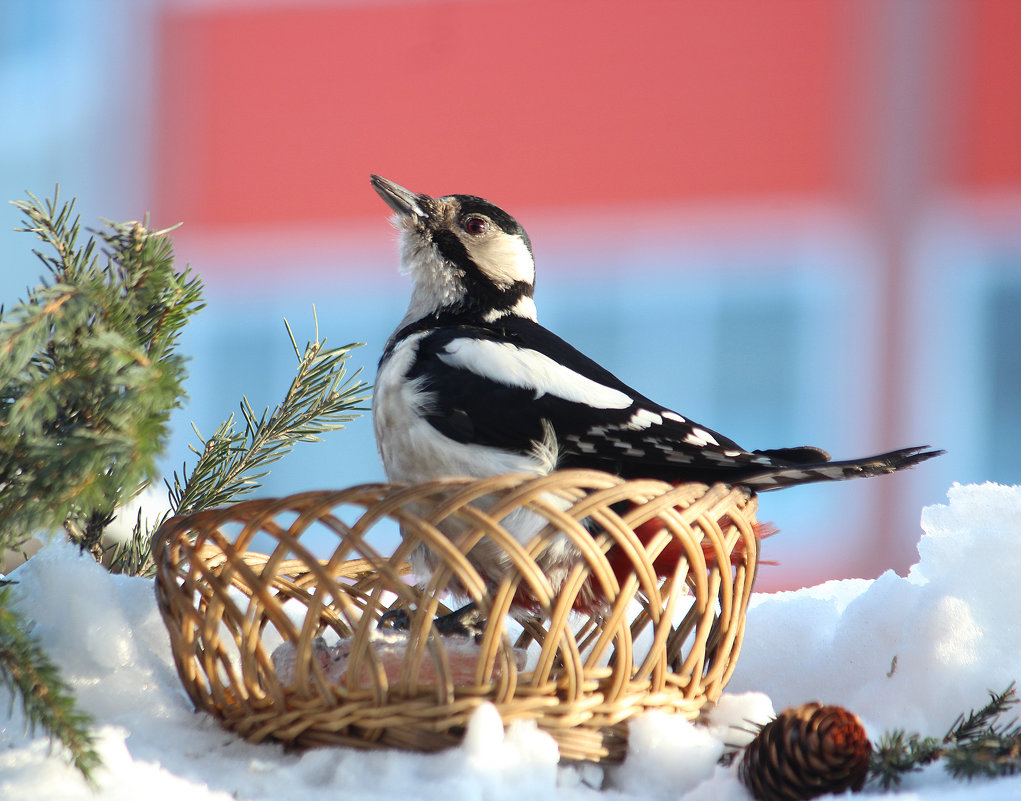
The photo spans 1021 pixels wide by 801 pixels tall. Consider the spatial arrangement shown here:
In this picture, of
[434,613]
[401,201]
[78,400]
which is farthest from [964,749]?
[401,201]

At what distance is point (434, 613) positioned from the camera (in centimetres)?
91

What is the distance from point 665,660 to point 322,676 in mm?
284

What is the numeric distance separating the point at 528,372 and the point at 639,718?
1.41ft

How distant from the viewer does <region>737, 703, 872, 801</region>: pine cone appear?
2.77 ft

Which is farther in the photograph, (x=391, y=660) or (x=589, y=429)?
(x=589, y=429)

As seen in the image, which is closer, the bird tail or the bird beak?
the bird tail

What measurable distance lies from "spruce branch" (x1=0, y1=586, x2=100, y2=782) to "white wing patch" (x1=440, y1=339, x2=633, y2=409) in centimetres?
57

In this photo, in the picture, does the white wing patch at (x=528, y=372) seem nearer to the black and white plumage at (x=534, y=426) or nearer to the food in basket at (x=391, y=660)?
the black and white plumage at (x=534, y=426)

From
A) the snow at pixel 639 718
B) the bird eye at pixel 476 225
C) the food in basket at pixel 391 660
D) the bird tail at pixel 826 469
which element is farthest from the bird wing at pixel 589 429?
the bird eye at pixel 476 225

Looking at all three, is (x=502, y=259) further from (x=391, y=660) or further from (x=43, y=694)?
(x=43, y=694)

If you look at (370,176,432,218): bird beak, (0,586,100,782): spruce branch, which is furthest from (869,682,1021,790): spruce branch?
(370,176,432,218): bird beak

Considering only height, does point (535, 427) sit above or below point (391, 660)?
above

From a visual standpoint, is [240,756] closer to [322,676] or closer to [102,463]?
[322,676]

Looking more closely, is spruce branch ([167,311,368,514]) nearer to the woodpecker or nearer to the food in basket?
the woodpecker
